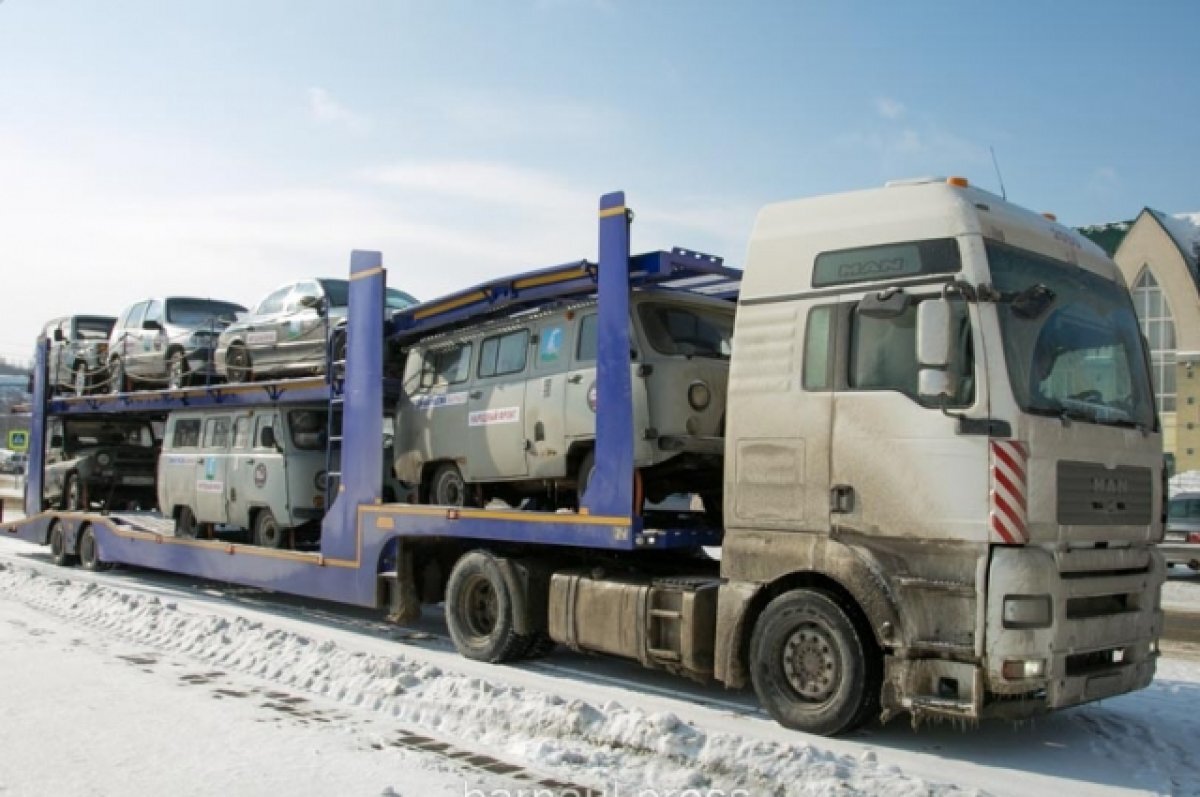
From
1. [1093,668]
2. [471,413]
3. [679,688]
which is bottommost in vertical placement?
[679,688]

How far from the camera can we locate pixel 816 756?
19.3 feet

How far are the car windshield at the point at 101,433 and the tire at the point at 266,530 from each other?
5.39 metres

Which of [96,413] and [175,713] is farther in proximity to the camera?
[96,413]

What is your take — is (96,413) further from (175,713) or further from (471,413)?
(175,713)

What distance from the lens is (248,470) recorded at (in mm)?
13344

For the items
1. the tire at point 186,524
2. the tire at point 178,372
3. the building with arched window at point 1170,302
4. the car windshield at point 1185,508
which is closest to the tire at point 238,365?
the tire at point 178,372

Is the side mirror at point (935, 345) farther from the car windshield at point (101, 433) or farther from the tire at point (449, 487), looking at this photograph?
the car windshield at point (101, 433)

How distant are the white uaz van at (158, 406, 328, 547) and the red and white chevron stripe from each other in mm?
8794

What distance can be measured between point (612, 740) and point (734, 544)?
1.54 m

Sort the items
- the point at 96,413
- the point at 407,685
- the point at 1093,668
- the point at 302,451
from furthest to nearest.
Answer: the point at 96,413 < the point at 302,451 < the point at 407,685 < the point at 1093,668

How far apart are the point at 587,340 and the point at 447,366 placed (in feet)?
7.09

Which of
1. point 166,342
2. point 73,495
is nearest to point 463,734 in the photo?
point 166,342

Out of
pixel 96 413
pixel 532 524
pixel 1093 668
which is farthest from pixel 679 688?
pixel 96 413

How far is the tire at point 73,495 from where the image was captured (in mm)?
17094
